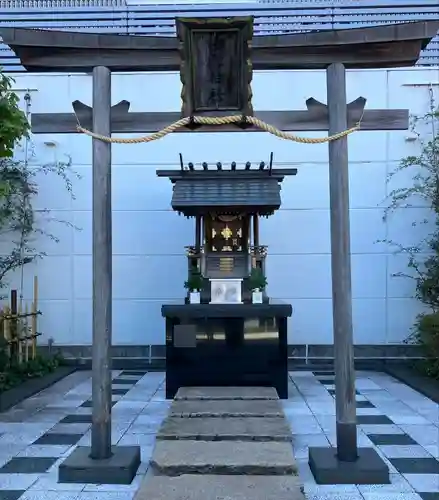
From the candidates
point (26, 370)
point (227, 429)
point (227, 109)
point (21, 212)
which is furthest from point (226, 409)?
point (21, 212)

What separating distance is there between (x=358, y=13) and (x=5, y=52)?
5266 millimetres

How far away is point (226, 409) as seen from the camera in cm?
509

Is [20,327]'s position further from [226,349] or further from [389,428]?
[389,428]

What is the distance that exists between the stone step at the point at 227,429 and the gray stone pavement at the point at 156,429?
0.86ft

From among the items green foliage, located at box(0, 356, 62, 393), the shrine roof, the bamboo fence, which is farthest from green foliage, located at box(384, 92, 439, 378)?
the bamboo fence

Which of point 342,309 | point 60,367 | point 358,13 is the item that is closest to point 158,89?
point 358,13

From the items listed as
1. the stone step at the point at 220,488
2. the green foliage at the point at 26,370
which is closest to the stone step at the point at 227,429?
the stone step at the point at 220,488

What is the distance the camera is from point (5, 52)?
9211 mm

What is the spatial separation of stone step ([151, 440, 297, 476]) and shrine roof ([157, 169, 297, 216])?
2929 millimetres

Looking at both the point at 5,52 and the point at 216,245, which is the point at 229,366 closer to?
the point at 216,245

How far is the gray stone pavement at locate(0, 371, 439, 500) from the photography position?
391 cm

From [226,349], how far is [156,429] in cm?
140

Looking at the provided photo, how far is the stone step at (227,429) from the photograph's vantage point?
4336 millimetres

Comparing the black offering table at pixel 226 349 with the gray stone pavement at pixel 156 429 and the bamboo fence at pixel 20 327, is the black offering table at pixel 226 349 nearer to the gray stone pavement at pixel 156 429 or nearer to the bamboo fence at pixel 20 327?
the gray stone pavement at pixel 156 429
